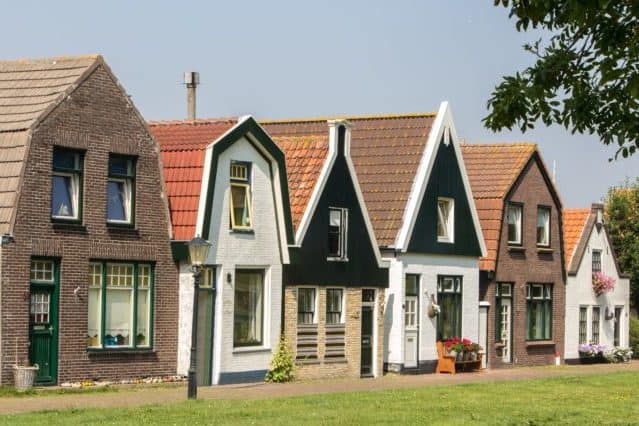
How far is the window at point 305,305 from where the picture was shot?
37469 millimetres

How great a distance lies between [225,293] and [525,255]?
54.3 ft

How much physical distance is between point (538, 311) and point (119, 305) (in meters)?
21.1

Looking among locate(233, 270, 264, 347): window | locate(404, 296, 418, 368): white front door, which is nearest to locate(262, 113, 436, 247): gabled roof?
locate(404, 296, 418, 368): white front door

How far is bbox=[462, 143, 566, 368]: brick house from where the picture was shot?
4678 centimetres

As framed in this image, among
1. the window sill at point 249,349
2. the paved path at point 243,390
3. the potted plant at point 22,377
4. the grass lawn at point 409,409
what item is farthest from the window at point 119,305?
the grass lawn at point 409,409

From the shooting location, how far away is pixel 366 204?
41812mm

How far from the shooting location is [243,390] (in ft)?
107

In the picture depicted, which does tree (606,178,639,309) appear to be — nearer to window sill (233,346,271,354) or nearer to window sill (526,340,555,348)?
window sill (526,340,555,348)

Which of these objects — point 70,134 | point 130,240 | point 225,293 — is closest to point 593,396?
point 225,293

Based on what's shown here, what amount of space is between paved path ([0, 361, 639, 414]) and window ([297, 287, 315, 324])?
1727 millimetres

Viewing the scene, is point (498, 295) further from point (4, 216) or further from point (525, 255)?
point (4, 216)

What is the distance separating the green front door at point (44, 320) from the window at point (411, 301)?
13.7 m

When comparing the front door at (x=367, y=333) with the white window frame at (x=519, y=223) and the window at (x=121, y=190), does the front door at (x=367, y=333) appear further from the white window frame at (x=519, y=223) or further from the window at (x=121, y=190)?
the window at (x=121, y=190)

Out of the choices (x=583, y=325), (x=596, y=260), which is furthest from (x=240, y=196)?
(x=596, y=260)
